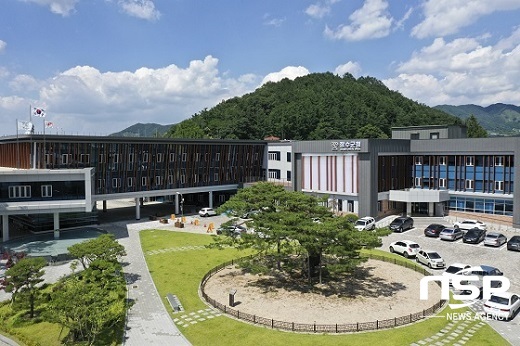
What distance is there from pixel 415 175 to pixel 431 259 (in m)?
28.3

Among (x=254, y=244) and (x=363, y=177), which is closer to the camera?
(x=254, y=244)

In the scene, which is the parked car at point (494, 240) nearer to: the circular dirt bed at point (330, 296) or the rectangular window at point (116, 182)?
the circular dirt bed at point (330, 296)

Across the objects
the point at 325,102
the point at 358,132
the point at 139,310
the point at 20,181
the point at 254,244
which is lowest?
the point at 139,310

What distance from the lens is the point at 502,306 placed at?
23.2 m

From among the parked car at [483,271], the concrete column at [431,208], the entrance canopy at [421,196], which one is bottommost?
the parked car at [483,271]

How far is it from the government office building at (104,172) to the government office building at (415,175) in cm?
1025

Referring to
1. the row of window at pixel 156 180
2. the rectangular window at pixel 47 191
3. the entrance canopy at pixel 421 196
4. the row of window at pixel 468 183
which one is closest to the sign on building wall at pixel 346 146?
the entrance canopy at pixel 421 196

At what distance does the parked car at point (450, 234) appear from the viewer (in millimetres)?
42688

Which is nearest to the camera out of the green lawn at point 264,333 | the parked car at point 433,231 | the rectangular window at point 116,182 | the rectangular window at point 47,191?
the green lawn at point 264,333

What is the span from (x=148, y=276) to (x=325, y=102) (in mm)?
99071

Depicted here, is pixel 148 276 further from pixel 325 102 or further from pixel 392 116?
pixel 392 116

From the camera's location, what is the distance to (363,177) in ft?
172

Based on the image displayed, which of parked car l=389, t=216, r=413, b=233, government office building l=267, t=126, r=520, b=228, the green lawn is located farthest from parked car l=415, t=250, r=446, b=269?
government office building l=267, t=126, r=520, b=228

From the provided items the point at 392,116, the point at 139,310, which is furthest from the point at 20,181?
the point at 392,116
